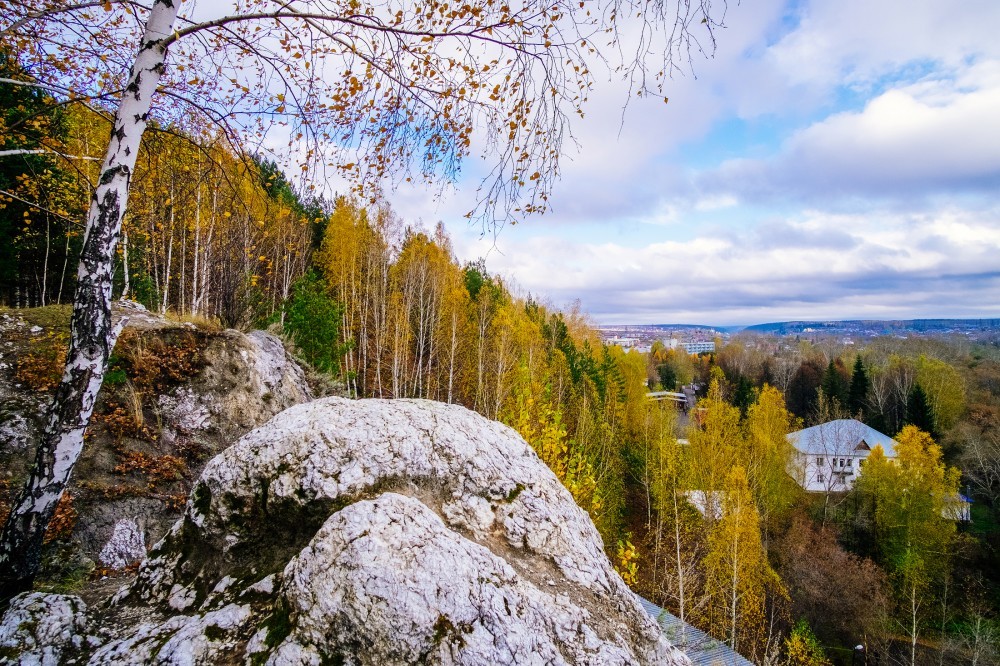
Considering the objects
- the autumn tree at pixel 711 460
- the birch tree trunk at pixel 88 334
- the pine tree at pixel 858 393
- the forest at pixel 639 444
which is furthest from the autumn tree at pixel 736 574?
the pine tree at pixel 858 393

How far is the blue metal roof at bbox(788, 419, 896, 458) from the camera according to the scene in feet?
131

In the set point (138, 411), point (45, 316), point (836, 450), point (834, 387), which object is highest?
point (45, 316)

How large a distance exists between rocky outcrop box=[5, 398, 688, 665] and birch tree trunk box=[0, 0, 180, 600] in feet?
2.63

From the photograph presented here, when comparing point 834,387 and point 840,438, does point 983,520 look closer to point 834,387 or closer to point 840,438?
point 840,438

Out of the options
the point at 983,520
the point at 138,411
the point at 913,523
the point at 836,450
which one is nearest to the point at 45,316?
the point at 138,411

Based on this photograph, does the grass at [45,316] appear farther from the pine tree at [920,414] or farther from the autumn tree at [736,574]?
the pine tree at [920,414]

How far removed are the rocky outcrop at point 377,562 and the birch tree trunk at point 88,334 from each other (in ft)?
2.63

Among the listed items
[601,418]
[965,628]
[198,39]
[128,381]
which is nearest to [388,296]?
[601,418]

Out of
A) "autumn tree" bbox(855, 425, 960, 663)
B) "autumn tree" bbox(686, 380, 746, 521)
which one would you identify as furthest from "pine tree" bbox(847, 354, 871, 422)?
"autumn tree" bbox(686, 380, 746, 521)

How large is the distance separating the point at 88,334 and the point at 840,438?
50.1 metres

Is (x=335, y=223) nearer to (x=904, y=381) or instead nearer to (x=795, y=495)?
(x=795, y=495)

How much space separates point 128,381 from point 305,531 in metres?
6.92

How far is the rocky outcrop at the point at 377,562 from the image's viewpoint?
100 inches

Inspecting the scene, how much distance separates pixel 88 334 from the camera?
3443mm
